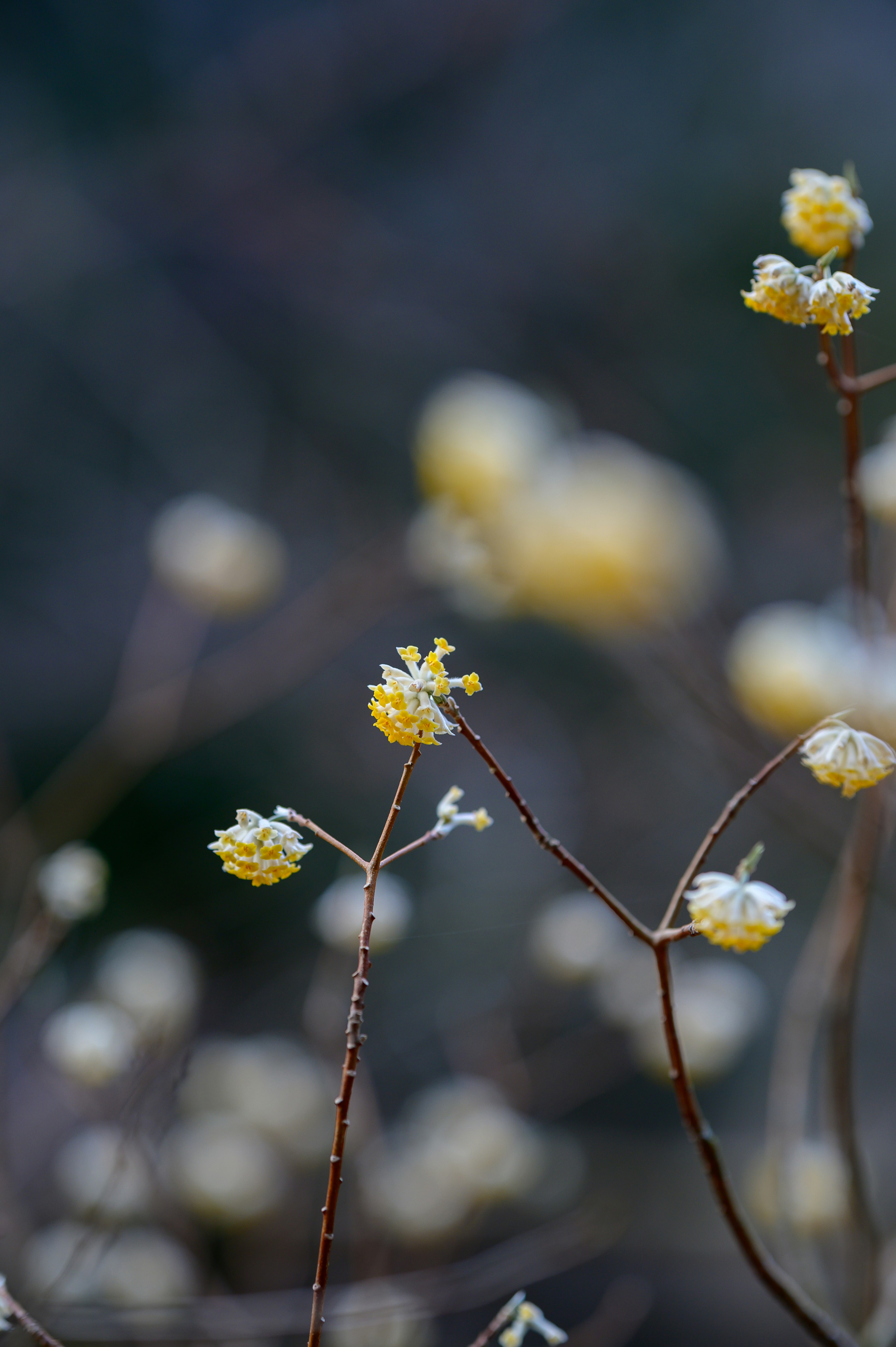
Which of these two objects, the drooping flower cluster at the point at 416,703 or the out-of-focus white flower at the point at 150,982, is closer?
the drooping flower cluster at the point at 416,703

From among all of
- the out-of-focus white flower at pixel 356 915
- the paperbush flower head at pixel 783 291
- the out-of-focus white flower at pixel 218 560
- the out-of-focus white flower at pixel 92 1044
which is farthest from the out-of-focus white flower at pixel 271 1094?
the paperbush flower head at pixel 783 291

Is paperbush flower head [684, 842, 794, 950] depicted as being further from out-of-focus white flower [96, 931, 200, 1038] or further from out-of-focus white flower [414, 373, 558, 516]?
out-of-focus white flower [96, 931, 200, 1038]

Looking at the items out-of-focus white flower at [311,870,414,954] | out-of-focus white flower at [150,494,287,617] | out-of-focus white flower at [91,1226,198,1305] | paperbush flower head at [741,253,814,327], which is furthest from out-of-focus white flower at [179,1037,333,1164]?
paperbush flower head at [741,253,814,327]

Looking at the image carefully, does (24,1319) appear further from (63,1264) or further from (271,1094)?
(271,1094)

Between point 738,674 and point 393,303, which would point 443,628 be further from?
point 738,674

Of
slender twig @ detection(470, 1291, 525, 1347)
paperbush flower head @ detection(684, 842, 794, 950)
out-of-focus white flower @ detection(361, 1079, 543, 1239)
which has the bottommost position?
slender twig @ detection(470, 1291, 525, 1347)

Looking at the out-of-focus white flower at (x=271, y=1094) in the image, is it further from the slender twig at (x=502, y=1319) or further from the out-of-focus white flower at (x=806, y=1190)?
the slender twig at (x=502, y=1319)
